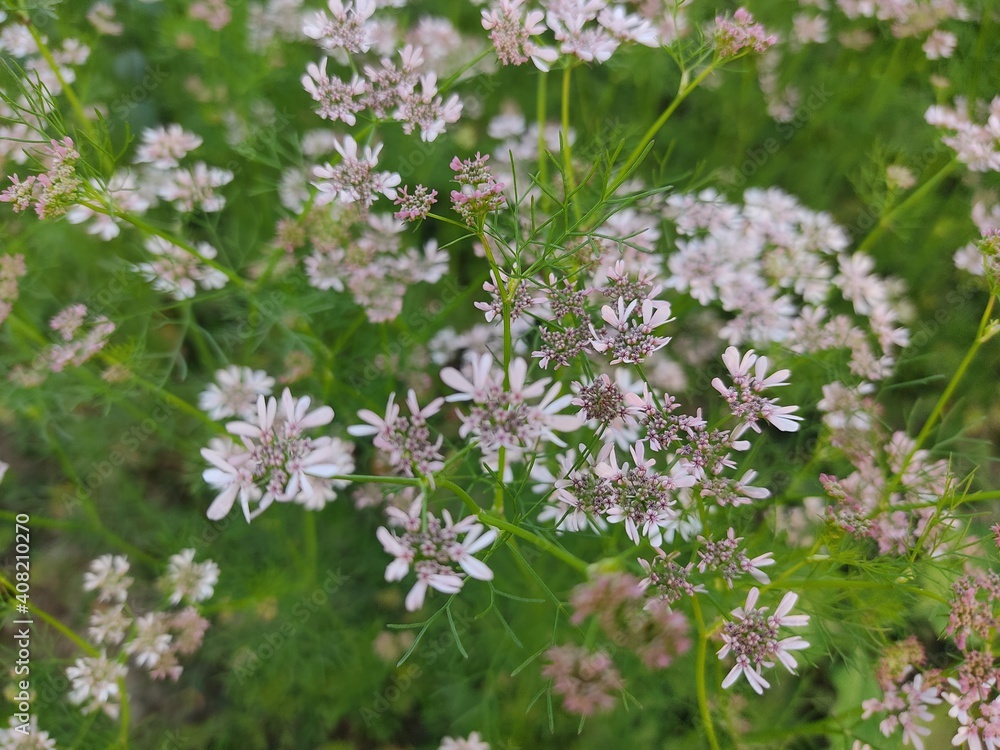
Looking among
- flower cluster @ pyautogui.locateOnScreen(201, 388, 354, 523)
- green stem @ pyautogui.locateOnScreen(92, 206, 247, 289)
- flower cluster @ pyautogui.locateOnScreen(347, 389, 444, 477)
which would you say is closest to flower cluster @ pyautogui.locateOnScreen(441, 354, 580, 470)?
flower cluster @ pyautogui.locateOnScreen(347, 389, 444, 477)

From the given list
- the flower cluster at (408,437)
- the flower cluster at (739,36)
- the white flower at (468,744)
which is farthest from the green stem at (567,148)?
the white flower at (468,744)

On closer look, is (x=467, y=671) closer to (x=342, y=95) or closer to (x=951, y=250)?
(x=342, y=95)

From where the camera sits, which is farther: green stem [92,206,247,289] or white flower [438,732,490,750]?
white flower [438,732,490,750]

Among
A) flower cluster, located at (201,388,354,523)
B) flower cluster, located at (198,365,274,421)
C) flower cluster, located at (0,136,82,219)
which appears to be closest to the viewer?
flower cluster, located at (201,388,354,523)

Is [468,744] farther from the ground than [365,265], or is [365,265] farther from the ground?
[365,265]

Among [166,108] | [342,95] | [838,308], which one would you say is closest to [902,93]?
[838,308]

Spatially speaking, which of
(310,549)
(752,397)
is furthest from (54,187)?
(752,397)

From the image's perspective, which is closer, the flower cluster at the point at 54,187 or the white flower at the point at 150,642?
the flower cluster at the point at 54,187

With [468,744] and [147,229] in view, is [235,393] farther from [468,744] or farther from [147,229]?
[468,744]

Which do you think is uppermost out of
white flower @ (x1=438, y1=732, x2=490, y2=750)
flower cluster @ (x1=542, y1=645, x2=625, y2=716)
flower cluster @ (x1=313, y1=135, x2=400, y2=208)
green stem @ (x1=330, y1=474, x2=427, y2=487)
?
flower cluster @ (x1=313, y1=135, x2=400, y2=208)

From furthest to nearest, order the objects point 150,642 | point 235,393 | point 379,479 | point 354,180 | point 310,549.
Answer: point 310,549, point 235,393, point 150,642, point 354,180, point 379,479

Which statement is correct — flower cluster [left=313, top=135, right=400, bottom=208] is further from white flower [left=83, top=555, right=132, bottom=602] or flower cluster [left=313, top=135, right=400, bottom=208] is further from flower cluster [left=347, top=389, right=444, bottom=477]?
white flower [left=83, top=555, right=132, bottom=602]

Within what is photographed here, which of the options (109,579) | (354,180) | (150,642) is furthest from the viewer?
(109,579)

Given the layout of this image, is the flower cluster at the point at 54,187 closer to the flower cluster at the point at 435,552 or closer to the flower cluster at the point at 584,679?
the flower cluster at the point at 435,552
